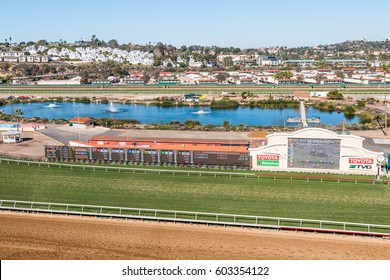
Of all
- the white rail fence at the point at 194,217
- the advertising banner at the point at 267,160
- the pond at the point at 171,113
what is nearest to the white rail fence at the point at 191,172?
the advertising banner at the point at 267,160

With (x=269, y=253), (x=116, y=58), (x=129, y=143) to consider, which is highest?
(x=116, y=58)

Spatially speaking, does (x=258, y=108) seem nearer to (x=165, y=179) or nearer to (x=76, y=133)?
(x=76, y=133)

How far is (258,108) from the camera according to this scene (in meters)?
80.0

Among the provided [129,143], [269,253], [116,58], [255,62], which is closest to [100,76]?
[116,58]

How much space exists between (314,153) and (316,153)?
0.51 ft

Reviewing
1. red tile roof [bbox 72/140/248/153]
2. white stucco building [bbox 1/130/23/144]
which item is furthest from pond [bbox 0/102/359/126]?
red tile roof [bbox 72/140/248/153]

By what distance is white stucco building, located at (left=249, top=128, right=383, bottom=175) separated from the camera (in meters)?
31.8

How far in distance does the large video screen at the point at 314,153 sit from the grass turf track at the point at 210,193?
8.59 ft

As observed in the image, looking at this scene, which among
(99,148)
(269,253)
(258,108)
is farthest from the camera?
(258,108)

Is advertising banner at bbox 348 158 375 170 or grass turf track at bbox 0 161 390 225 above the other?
advertising banner at bbox 348 158 375 170

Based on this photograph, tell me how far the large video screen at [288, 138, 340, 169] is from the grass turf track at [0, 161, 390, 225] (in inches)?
103

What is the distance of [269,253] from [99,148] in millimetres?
20611

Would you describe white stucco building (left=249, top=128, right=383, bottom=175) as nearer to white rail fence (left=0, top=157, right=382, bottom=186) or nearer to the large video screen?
the large video screen

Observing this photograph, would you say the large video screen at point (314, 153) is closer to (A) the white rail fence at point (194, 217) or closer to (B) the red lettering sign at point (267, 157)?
(B) the red lettering sign at point (267, 157)
